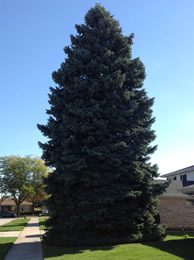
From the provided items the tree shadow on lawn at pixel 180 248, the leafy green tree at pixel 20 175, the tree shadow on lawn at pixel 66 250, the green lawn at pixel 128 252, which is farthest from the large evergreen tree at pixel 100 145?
the leafy green tree at pixel 20 175

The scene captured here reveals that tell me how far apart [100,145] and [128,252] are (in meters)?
4.77

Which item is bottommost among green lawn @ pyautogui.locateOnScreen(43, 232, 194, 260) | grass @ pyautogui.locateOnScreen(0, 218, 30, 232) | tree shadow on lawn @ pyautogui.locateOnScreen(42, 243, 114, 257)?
grass @ pyautogui.locateOnScreen(0, 218, 30, 232)

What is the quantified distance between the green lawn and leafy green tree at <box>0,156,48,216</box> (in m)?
41.6

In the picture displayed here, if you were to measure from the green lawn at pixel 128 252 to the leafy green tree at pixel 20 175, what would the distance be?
41.6 meters

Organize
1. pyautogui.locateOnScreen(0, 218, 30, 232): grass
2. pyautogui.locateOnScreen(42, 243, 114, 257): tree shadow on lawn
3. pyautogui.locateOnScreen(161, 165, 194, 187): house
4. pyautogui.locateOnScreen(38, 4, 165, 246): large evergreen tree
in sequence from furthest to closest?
pyautogui.locateOnScreen(161, 165, 194, 187): house → pyautogui.locateOnScreen(0, 218, 30, 232): grass → pyautogui.locateOnScreen(38, 4, 165, 246): large evergreen tree → pyautogui.locateOnScreen(42, 243, 114, 257): tree shadow on lawn

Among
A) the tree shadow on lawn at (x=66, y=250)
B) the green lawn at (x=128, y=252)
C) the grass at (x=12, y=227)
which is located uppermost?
the green lawn at (x=128, y=252)

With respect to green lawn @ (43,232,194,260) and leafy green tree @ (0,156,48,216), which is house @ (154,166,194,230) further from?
leafy green tree @ (0,156,48,216)

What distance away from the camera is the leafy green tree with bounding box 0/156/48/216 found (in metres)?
49.9

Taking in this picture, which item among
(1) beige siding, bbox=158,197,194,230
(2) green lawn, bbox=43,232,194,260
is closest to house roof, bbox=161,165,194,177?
(1) beige siding, bbox=158,197,194,230

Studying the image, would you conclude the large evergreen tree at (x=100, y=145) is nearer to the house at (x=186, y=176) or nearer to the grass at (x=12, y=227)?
the grass at (x=12, y=227)

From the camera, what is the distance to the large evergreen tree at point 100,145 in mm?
10930

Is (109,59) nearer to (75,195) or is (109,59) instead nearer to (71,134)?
(71,134)

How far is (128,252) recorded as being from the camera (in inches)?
353

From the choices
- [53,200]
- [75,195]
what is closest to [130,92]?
[75,195]
